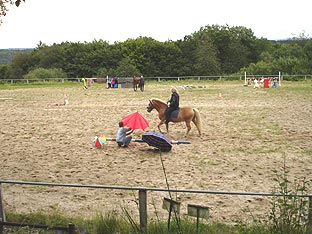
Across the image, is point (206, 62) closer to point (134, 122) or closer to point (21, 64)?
point (21, 64)

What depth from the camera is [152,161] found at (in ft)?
32.0

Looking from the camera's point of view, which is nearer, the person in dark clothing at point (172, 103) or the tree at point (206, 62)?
the person in dark clothing at point (172, 103)

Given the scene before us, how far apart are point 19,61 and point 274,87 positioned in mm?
51529

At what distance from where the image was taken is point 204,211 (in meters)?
4.22

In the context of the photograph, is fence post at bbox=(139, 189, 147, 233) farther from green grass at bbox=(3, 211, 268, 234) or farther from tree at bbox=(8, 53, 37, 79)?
tree at bbox=(8, 53, 37, 79)

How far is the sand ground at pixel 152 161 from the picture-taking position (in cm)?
684

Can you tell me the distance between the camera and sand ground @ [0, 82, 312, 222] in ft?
22.5

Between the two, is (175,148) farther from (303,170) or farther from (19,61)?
(19,61)

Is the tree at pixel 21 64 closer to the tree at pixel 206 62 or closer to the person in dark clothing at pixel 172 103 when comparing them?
the tree at pixel 206 62

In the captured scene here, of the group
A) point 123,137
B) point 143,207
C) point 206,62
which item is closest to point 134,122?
point 123,137

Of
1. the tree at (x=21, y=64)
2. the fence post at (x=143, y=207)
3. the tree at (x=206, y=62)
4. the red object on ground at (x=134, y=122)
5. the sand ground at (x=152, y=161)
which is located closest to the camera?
the fence post at (x=143, y=207)

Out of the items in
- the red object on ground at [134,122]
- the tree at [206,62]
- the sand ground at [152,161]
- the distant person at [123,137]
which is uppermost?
the tree at [206,62]

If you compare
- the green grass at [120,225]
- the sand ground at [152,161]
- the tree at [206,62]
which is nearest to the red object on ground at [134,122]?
the sand ground at [152,161]

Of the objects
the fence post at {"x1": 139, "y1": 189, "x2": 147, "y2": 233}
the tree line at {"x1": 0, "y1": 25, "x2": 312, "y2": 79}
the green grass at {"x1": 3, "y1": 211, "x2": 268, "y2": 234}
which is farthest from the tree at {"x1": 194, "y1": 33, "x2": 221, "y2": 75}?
the fence post at {"x1": 139, "y1": 189, "x2": 147, "y2": 233}
